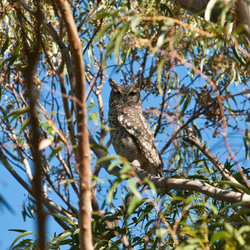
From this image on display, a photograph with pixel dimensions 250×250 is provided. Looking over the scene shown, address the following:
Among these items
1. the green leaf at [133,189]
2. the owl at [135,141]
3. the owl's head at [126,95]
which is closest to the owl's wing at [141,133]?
the owl at [135,141]

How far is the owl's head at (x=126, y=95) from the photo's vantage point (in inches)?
133

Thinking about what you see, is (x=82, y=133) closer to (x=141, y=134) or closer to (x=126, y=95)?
(x=141, y=134)

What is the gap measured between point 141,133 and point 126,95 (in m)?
0.53

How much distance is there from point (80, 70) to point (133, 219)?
1.13m

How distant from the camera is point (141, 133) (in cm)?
295

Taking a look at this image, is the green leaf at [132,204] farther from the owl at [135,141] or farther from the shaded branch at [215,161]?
the owl at [135,141]

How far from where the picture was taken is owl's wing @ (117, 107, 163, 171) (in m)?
2.90

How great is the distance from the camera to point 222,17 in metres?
1.41

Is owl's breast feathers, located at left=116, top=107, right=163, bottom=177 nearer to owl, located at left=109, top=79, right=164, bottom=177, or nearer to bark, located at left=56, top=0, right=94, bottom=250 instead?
owl, located at left=109, top=79, right=164, bottom=177

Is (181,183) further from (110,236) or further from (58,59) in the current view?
(58,59)

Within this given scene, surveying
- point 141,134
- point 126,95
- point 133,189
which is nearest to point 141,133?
point 141,134

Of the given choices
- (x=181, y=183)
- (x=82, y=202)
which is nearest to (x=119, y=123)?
(x=181, y=183)

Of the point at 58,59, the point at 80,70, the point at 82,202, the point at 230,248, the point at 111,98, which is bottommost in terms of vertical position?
the point at 230,248

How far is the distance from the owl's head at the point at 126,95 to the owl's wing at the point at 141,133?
1.02 ft
